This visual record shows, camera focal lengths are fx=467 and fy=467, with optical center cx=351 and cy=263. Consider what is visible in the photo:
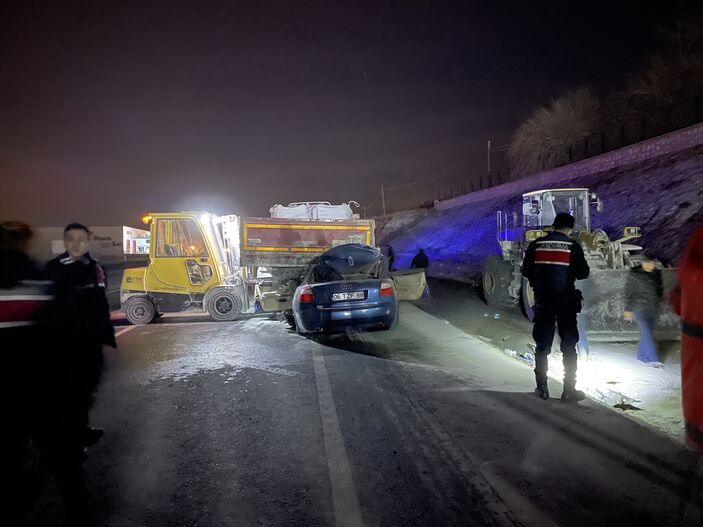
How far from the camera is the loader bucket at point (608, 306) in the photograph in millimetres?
7926

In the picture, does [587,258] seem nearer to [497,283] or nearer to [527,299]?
[527,299]

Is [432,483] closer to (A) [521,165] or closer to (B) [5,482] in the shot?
(B) [5,482]

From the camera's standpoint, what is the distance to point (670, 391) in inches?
237

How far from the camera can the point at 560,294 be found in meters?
4.66

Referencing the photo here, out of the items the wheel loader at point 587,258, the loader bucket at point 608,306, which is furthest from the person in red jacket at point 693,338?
the loader bucket at point 608,306

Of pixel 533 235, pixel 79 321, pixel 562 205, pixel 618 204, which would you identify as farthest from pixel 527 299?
pixel 618 204

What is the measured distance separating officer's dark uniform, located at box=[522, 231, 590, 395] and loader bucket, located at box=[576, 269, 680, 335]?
3.48 meters

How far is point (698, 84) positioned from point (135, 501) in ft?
89.7

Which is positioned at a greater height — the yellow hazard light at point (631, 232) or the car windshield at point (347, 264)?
the yellow hazard light at point (631, 232)

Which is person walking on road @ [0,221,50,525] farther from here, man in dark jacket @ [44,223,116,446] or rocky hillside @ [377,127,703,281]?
rocky hillside @ [377,127,703,281]

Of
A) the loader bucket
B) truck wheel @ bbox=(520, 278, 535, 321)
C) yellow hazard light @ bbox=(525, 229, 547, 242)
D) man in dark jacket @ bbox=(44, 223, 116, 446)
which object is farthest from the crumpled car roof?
man in dark jacket @ bbox=(44, 223, 116, 446)

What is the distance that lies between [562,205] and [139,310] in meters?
10.0

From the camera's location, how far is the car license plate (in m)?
7.84

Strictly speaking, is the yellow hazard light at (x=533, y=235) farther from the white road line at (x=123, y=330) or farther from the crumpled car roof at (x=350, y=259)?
the white road line at (x=123, y=330)
